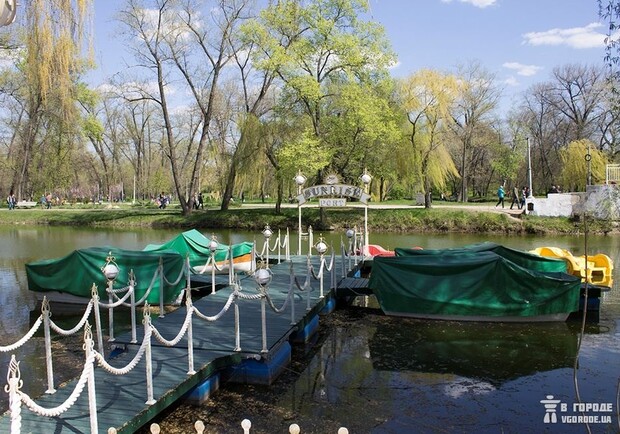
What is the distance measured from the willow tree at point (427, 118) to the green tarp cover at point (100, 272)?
2785 cm

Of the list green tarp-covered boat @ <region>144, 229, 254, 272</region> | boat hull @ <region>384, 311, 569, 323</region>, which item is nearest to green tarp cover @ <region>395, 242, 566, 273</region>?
boat hull @ <region>384, 311, 569, 323</region>

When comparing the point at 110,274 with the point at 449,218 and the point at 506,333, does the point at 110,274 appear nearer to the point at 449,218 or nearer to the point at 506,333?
the point at 506,333

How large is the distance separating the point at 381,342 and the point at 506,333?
317 cm

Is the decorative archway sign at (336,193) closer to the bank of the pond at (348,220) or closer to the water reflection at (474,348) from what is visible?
the water reflection at (474,348)

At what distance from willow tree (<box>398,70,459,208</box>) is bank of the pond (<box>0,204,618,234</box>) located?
11.4ft

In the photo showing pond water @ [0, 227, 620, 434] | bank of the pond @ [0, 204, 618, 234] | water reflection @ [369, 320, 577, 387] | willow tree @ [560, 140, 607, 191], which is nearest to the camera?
pond water @ [0, 227, 620, 434]

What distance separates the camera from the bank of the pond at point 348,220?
122 ft

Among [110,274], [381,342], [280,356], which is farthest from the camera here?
[381,342]

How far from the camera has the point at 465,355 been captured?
11578 millimetres

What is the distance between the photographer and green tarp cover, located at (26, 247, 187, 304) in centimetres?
1479

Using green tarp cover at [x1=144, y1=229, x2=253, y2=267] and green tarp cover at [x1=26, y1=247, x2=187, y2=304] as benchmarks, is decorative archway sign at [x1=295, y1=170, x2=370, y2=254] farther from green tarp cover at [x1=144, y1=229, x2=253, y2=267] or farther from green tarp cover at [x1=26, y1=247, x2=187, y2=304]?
green tarp cover at [x1=26, y1=247, x2=187, y2=304]

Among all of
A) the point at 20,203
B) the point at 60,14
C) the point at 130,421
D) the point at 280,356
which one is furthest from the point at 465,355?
the point at 20,203

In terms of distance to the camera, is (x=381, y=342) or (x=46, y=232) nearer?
(x=381, y=342)

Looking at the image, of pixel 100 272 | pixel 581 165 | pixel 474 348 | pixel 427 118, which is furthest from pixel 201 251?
pixel 581 165
